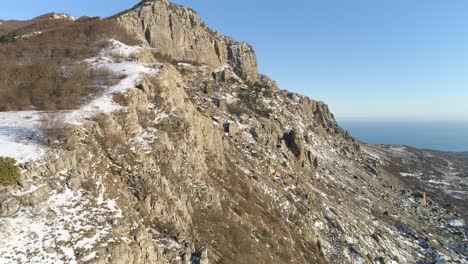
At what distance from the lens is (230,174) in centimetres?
3984

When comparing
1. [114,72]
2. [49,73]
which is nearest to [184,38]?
[114,72]

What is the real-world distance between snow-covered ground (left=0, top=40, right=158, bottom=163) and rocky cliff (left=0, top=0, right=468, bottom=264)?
0.39m

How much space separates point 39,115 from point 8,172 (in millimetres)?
9667

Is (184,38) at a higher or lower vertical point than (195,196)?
higher

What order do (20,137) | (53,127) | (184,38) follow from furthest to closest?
(184,38)
(53,127)
(20,137)

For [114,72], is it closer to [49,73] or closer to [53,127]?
[49,73]

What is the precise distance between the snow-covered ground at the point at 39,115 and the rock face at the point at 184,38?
142 feet

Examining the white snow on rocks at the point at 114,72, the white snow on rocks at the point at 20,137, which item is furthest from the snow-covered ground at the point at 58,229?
the white snow on rocks at the point at 114,72

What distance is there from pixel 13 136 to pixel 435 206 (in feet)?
324

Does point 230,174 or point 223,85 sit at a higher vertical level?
point 223,85

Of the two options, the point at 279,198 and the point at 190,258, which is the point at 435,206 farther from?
the point at 190,258

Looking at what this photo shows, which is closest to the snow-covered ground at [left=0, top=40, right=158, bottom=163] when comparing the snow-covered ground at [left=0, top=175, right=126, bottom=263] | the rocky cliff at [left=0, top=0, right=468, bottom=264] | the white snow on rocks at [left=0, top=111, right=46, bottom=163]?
the white snow on rocks at [left=0, top=111, right=46, bottom=163]

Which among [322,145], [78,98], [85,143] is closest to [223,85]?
[322,145]

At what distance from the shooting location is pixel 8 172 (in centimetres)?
1744
